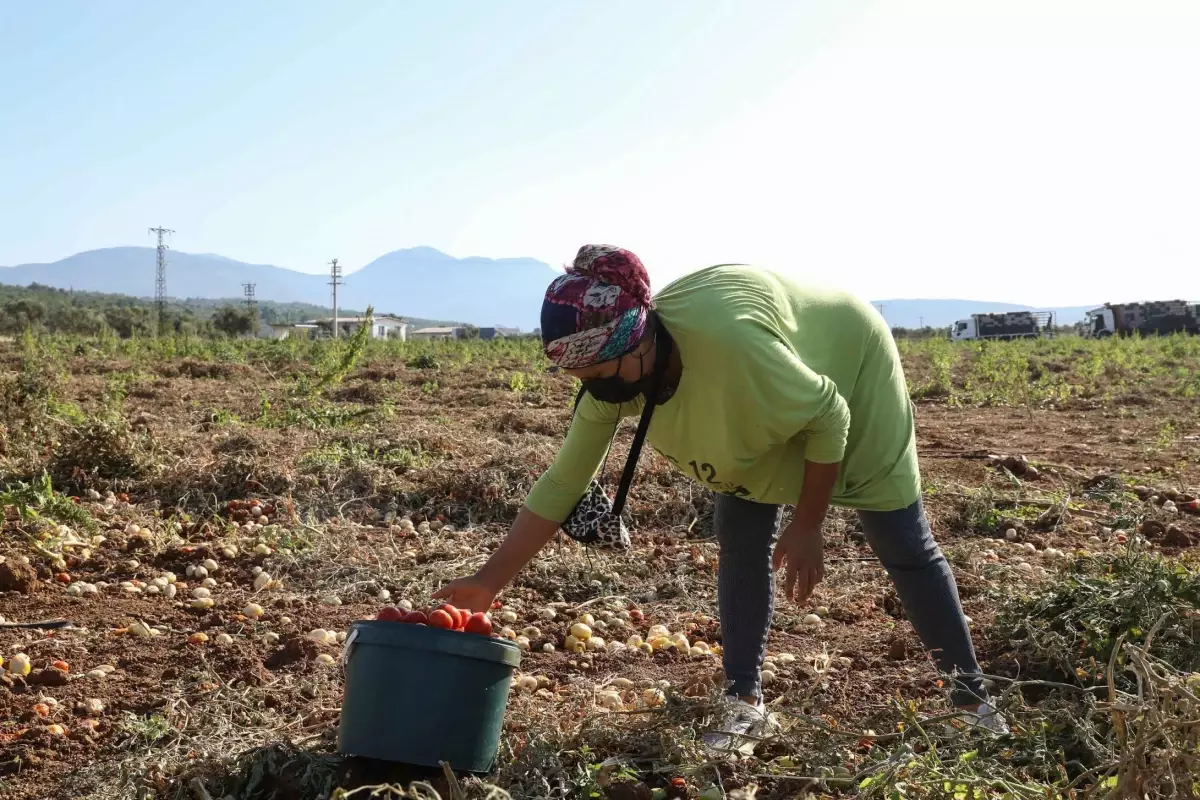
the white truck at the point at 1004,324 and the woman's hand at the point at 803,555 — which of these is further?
the white truck at the point at 1004,324

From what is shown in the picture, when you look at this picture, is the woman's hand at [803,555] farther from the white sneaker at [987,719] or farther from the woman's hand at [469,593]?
the woman's hand at [469,593]

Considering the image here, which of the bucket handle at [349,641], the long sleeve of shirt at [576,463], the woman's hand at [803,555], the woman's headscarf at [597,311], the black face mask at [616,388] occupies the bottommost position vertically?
the bucket handle at [349,641]

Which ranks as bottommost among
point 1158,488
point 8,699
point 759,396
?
point 8,699

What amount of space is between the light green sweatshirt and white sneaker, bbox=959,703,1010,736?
48 cm

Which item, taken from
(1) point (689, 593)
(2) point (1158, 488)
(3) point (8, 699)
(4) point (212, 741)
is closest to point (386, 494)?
(1) point (689, 593)

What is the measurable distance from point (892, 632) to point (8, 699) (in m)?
2.67

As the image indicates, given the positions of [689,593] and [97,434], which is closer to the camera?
[689,593]

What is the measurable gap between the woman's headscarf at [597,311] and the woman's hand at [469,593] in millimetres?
634

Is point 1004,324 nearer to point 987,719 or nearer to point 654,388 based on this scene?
point 987,719

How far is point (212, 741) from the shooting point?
Answer: 236cm

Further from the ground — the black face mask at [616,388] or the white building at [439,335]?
the white building at [439,335]

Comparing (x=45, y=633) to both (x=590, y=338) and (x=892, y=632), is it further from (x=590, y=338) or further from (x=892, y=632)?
(x=892, y=632)

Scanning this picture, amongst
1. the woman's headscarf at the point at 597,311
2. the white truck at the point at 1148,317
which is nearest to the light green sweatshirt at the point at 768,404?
the woman's headscarf at the point at 597,311

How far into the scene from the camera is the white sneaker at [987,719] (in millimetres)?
2188
